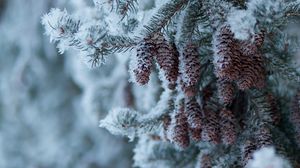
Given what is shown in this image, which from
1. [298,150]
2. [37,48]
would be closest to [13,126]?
[37,48]

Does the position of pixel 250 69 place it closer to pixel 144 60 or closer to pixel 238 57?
pixel 238 57

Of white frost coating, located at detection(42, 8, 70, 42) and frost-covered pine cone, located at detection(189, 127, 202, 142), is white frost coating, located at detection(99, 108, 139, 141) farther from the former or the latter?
white frost coating, located at detection(42, 8, 70, 42)

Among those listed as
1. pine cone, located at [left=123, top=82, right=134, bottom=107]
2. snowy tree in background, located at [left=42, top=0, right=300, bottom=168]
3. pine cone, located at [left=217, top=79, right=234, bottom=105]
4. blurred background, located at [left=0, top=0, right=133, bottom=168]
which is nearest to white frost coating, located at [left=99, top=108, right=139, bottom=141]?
snowy tree in background, located at [left=42, top=0, right=300, bottom=168]

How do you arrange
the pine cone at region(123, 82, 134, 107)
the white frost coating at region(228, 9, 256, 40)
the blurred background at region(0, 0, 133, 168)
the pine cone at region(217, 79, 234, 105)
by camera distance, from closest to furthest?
the white frost coating at region(228, 9, 256, 40), the pine cone at region(217, 79, 234, 105), the pine cone at region(123, 82, 134, 107), the blurred background at region(0, 0, 133, 168)

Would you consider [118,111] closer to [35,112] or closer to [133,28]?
[133,28]

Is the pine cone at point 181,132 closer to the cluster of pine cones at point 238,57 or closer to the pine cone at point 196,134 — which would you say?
the pine cone at point 196,134

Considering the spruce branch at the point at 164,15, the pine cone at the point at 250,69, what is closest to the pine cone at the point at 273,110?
the pine cone at the point at 250,69

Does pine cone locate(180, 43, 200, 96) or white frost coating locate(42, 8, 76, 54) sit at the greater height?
white frost coating locate(42, 8, 76, 54)
